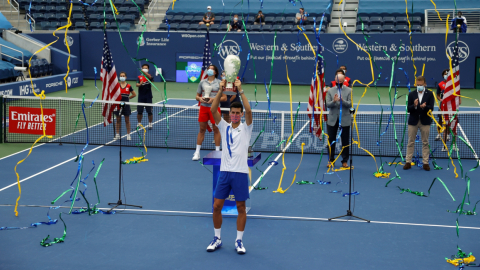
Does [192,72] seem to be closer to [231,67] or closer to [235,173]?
[231,67]

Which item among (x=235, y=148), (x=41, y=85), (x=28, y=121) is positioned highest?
(x=41, y=85)

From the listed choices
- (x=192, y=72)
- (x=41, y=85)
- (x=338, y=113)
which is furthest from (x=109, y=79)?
(x=192, y=72)

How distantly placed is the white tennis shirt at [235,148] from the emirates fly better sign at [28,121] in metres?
7.82

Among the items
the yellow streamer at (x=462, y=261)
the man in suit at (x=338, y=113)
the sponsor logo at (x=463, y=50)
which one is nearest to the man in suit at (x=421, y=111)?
the man in suit at (x=338, y=113)

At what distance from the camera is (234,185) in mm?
6391

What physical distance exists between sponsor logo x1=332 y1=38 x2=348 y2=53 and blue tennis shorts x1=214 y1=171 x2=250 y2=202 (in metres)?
20.4

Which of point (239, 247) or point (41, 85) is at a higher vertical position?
point (41, 85)

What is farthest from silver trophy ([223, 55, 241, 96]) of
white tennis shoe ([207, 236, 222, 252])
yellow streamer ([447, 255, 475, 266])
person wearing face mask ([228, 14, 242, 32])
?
person wearing face mask ([228, 14, 242, 32])

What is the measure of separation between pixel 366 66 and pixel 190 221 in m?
19.8

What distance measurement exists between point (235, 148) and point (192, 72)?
841 inches

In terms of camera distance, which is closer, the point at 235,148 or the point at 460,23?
the point at 235,148

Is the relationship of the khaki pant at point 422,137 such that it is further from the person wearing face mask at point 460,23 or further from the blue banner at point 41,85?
the person wearing face mask at point 460,23

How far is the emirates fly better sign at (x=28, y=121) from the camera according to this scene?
13.0m

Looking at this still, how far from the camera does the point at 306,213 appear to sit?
8.11m
